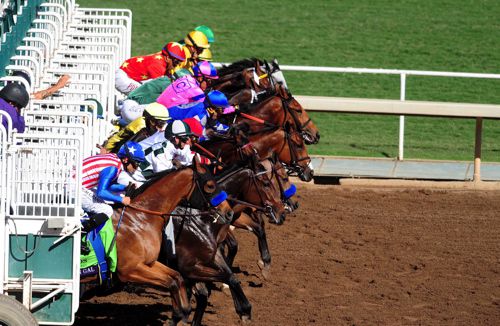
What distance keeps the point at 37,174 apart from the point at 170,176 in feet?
3.58

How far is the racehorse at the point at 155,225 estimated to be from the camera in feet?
27.6

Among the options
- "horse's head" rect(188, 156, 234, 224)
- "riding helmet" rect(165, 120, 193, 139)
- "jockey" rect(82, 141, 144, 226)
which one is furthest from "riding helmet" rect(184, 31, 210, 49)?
"horse's head" rect(188, 156, 234, 224)

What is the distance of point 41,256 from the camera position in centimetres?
781

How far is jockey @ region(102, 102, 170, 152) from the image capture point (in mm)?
9820

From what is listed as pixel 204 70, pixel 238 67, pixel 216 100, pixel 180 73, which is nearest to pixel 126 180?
pixel 216 100

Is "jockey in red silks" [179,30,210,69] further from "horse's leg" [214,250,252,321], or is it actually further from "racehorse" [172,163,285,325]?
"horse's leg" [214,250,252,321]

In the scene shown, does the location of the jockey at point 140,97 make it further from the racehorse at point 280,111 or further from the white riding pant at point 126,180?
the white riding pant at point 126,180

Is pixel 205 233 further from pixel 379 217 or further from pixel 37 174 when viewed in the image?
pixel 379 217

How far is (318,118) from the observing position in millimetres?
18141

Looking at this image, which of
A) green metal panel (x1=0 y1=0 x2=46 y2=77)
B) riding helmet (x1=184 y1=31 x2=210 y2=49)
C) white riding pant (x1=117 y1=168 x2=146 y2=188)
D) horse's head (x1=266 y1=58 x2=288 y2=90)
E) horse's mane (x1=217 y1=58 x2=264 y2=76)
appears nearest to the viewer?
white riding pant (x1=117 y1=168 x2=146 y2=188)

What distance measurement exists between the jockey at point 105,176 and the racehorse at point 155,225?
0.15m

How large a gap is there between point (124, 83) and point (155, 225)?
12.4ft

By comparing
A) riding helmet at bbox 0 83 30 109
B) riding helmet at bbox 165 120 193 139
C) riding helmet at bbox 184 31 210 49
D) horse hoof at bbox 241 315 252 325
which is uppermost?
riding helmet at bbox 184 31 210 49

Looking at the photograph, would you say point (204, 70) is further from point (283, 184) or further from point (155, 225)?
point (155, 225)
